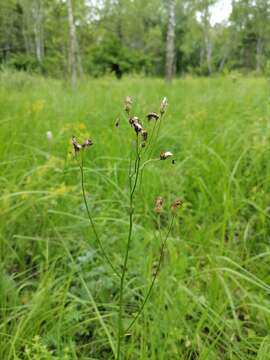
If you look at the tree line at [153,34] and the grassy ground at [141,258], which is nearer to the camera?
the grassy ground at [141,258]

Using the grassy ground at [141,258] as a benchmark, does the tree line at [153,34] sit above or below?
above

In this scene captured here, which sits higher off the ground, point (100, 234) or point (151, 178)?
point (151, 178)

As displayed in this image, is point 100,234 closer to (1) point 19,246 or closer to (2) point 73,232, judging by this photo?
(2) point 73,232

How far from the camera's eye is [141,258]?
114 cm

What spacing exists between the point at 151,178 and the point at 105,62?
2071 centimetres

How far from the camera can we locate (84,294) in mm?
1054

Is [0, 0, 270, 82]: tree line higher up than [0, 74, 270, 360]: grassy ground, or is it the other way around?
[0, 0, 270, 82]: tree line

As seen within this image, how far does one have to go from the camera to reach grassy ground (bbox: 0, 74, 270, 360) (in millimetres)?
888

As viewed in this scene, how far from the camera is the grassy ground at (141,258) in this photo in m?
0.89

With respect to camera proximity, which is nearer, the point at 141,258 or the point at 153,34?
the point at 141,258

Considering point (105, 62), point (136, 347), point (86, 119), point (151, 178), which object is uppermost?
point (105, 62)

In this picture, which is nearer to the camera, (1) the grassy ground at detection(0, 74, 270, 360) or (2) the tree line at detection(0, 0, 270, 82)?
(1) the grassy ground at detection(0, 74, 270, 360)

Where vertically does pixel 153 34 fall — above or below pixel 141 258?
above

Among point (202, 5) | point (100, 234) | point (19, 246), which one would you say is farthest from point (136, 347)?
point (202, 5)
